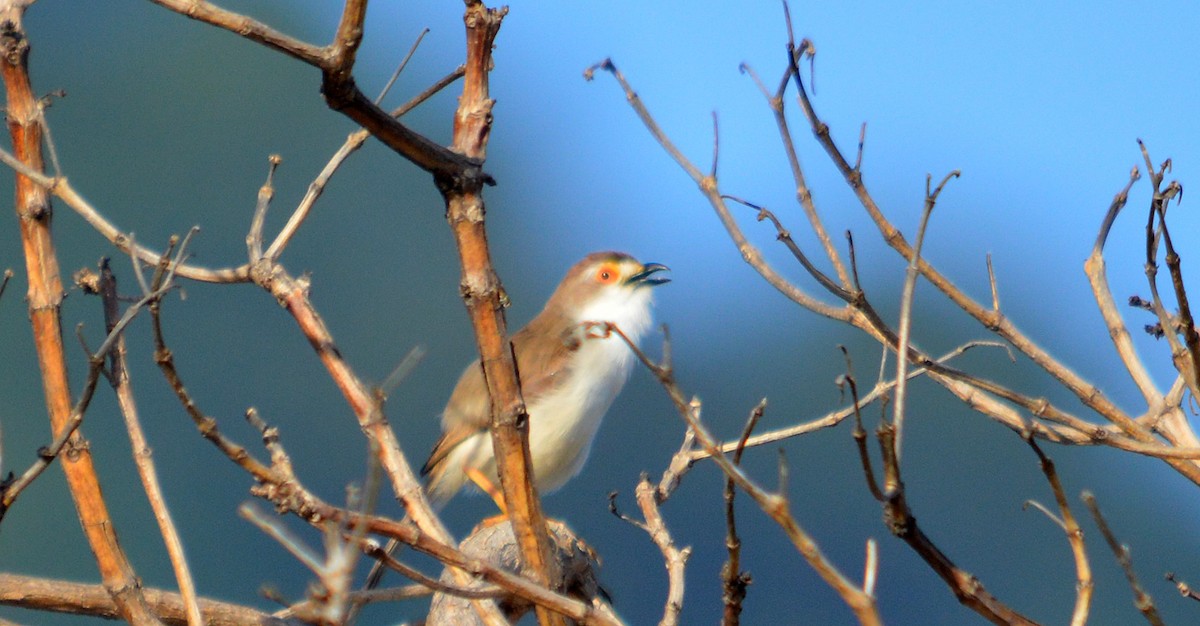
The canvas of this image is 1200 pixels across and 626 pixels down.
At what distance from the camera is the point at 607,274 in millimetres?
6320

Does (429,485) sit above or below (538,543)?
above

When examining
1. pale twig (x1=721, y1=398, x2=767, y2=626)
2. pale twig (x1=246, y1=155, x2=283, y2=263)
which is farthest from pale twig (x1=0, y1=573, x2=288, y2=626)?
pale twig (x1=721, y1=398, x2=767, y2=626)

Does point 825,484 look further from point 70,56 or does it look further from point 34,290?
point 34,290

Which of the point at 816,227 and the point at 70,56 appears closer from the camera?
the point at 816,227

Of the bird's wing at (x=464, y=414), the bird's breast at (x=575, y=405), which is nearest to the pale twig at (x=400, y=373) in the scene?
the bird's wing at (x=464, y=414)

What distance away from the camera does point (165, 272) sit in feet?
7.88

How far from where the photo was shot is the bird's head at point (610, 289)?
622 centimetres

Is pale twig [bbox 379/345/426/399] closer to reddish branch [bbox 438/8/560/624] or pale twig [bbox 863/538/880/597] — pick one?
reddish branch [bbox 438/8/560/624]

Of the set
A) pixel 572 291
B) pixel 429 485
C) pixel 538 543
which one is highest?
pixel 572 291

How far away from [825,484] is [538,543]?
2721cm

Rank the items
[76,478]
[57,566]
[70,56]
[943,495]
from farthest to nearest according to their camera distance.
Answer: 1. [70,56]
2. [943,495]
3. [57,566]
4. [76,478]

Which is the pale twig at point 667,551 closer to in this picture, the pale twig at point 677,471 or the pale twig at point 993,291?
the pale twig at point 677,471

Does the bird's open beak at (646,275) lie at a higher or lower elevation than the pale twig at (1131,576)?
higher

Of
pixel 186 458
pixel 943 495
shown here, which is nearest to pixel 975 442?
pixel 943 495
